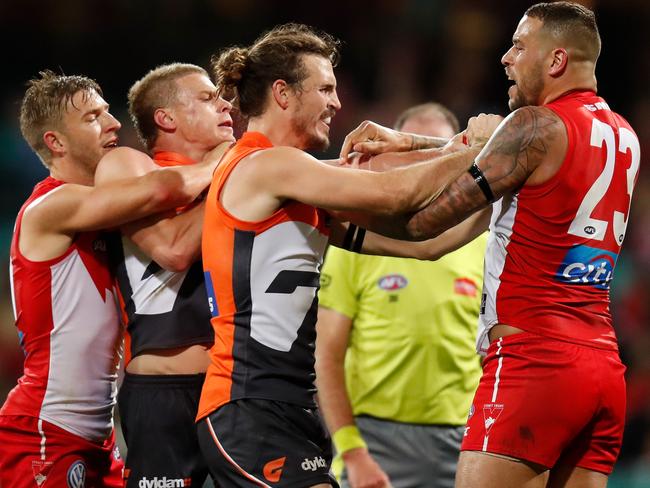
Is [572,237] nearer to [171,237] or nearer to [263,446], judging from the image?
[263,446]

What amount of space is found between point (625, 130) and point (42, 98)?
2.85 m

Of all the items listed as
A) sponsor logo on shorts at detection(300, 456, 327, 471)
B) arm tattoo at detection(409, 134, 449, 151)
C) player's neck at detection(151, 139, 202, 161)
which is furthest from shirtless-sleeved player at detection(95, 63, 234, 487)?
arm tattoo at detection(409, 134, 449, 151)

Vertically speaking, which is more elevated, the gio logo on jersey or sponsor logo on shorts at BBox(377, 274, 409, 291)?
the gio logo on jersey

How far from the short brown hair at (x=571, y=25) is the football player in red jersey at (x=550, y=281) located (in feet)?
0.04

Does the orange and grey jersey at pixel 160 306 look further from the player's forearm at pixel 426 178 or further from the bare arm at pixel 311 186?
the player's forearm at pixel 426 178

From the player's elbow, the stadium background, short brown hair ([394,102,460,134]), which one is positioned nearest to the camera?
the player's elbow

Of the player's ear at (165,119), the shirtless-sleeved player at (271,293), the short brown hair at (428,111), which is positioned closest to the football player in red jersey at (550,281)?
the shirtless-sleeved player at (271,293)

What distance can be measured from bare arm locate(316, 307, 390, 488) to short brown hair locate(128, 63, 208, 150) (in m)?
1.67

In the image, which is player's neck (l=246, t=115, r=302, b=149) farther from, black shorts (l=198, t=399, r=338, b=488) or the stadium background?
the stadium background

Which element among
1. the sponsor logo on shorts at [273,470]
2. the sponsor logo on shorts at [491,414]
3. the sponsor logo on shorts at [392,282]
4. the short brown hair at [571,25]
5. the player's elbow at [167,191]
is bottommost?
the sponsor logo on shorts at [273,470]

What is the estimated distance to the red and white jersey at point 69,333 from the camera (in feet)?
15.6

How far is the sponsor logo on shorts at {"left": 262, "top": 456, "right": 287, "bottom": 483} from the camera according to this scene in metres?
3.88

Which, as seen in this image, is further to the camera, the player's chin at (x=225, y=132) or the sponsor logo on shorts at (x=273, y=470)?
the player's chin at (x=225, y=132)

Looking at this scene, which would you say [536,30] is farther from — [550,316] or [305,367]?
[305,367]
